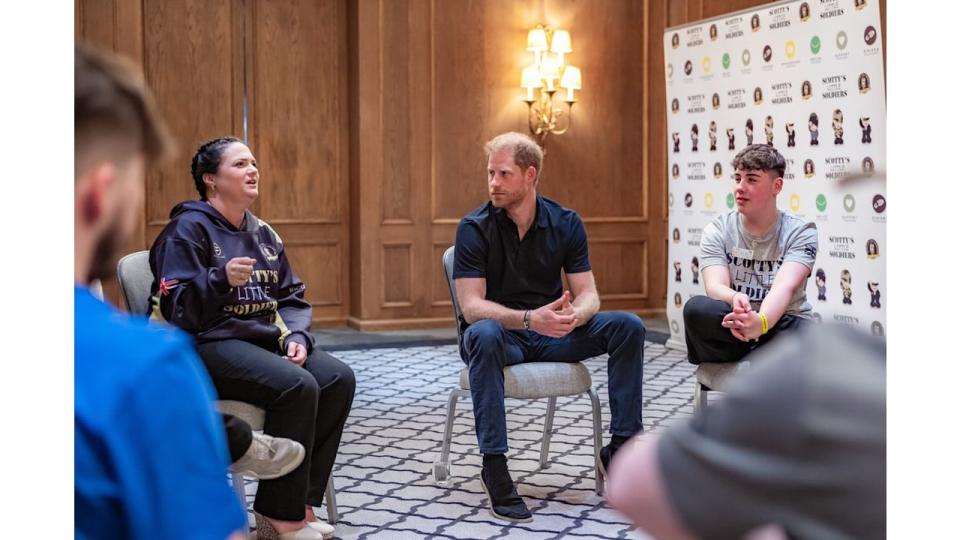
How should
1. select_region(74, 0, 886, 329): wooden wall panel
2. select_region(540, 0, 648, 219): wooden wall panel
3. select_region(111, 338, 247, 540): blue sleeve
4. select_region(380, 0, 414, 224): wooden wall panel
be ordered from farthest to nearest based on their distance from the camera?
select_region(540, 0, 648, 219): wooden wall panel < select_region(380, 0, 414, 224): wooden wall panel < select_region(74, 0, 886, 329): wooden wall panel < select_region(111, 338, 247, 540): blue sleeve

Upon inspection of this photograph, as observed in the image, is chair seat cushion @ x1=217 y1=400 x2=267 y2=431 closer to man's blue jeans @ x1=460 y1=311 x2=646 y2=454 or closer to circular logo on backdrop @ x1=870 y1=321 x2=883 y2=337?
man's blue jeans @ x1=460 y1=311 x2=646 y2=454

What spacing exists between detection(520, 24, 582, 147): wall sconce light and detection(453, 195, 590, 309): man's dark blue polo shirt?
409 cm

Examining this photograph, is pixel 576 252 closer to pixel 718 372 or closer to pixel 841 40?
pixel 718 372

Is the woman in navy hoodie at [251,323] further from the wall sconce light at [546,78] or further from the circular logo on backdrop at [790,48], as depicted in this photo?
the wall sconce light at [546,78]

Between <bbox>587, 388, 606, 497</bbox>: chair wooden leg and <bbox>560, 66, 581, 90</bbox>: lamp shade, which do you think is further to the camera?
<bbox>560, 66, 581, 90</bbox>: lamp shade

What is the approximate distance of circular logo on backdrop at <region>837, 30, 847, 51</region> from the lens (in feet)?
16.1

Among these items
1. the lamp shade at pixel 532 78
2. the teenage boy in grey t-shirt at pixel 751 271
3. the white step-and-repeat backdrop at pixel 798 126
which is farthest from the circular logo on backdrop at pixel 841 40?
the lamp shade at pixel 532 78

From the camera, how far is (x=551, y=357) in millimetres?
3463

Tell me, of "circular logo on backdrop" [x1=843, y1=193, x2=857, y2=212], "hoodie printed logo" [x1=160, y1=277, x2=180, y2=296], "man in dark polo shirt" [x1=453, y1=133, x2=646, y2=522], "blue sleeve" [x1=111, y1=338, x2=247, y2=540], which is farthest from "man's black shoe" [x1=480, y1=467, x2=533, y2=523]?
"circular logo on backdrop" [x1=843, y1=193, x2=857, y2=212]

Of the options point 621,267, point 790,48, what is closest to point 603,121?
point 621,267

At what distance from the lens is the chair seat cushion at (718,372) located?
3.32 m
